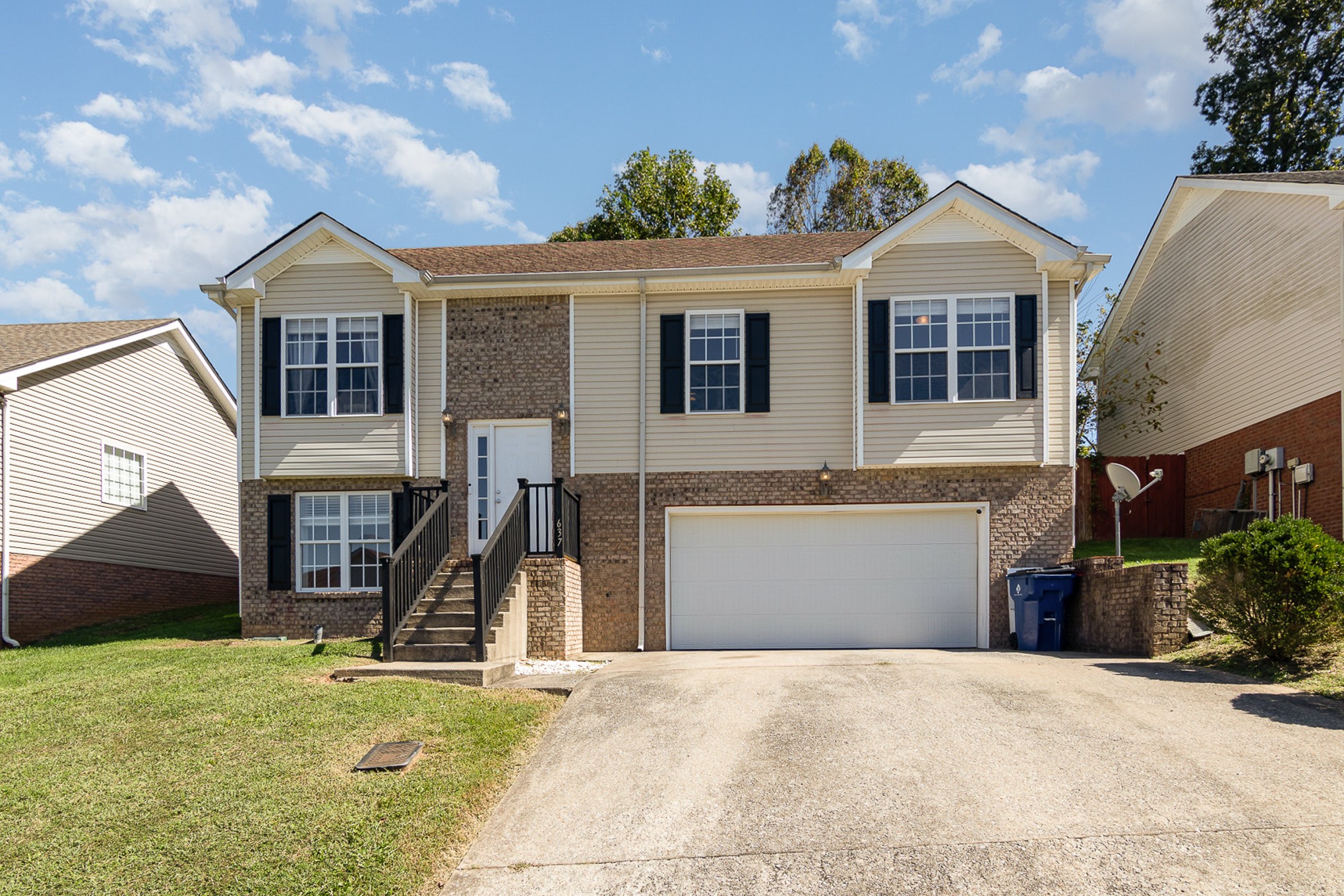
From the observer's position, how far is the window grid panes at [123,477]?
17781 mm

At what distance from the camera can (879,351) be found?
13.8 m

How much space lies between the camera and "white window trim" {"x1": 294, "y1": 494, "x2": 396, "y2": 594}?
1418cm

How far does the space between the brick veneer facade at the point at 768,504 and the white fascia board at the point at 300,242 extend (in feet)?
13.5

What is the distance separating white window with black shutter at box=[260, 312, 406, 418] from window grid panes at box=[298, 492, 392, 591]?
1.29 m

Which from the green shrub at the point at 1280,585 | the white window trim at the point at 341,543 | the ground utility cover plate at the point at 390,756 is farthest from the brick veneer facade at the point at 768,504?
the ground utility cover plate at the point at 390,756

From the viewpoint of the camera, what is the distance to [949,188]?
13.7 metres

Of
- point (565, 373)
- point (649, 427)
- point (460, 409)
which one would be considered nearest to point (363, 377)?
point (460, 409)

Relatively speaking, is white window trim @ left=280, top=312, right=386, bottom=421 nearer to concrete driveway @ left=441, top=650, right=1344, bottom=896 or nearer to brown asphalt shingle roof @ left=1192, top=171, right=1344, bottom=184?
concrete driveway @ left=441, top=650, right=1344, bottom=896

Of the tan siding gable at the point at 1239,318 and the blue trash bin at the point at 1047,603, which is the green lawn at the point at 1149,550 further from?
the tan siding gable at the point at 1239,318

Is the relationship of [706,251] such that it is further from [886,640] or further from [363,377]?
[886,640]

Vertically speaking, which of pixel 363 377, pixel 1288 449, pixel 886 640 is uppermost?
pixel 363 377

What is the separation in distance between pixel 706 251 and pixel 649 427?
324 cm

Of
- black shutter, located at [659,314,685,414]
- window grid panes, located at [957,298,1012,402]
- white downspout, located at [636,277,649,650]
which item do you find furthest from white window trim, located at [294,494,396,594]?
window grid panes, located at [957,298,1012,402]

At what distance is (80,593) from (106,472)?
2.21 m
